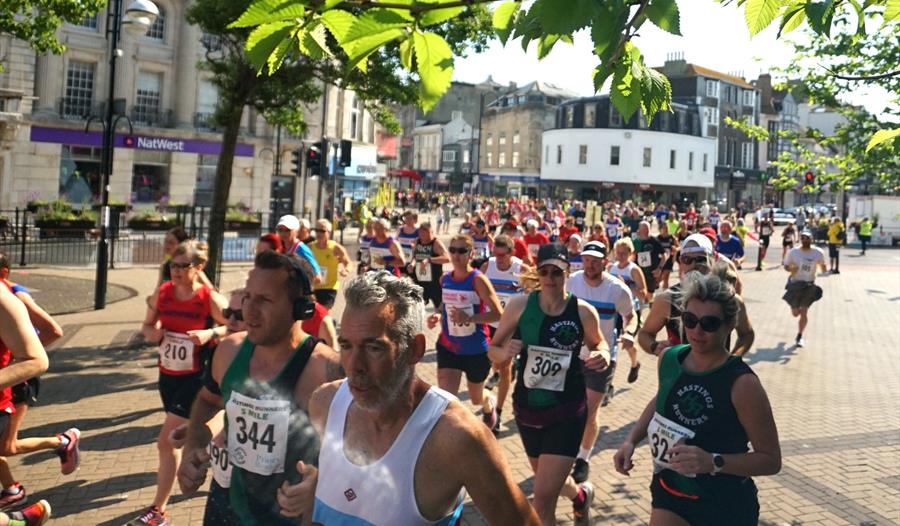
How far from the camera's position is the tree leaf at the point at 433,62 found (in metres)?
2.34

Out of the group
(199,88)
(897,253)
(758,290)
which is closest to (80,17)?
(758,290)

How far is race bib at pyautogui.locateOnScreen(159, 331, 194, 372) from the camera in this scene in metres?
5.52

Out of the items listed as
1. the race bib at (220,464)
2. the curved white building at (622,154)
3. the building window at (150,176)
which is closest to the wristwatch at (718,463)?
the race bib at (220,464)

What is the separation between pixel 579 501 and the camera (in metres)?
5.31

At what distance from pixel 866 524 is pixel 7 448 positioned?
19.7ft

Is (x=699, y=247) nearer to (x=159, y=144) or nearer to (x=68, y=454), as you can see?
(x=68, y=454)

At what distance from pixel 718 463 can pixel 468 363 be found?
3.85m

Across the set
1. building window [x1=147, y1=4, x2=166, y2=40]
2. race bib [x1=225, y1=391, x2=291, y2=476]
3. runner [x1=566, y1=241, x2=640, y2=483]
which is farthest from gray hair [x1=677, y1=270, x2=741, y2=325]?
building window [x1=147, y1=4, x2=166, y2=40]

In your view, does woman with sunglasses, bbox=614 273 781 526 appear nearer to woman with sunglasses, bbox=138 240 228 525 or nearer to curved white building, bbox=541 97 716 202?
woman with sunglasses, bbox=138 240 228 525

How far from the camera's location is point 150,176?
37.4 metres

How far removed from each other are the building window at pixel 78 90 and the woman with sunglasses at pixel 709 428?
36.1 m

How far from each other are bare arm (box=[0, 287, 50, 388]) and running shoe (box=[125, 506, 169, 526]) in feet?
4.43

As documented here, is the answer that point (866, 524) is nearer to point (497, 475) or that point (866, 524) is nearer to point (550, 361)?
point (550, 361)

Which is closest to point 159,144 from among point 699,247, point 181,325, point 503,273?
point 503,273
